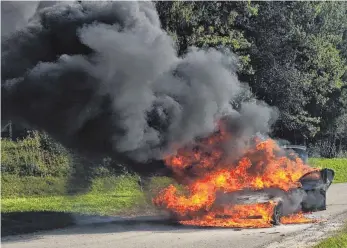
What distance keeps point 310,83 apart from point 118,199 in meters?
16.2

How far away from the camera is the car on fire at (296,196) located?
13875 mm

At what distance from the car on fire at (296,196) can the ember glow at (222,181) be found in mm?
139

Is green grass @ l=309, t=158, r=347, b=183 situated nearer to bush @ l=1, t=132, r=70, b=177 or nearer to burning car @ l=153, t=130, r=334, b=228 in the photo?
bush @ l=1, t=132, r=70, b=177

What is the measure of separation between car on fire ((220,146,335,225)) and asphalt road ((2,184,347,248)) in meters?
0.73

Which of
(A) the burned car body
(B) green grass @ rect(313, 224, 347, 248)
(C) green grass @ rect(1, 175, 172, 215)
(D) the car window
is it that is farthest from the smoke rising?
(B) green grass @ rect(313, 224, 347, 248)

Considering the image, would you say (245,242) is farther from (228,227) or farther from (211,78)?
(211,78)

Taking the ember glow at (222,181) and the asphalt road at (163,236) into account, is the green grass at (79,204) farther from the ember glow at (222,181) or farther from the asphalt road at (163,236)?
the ember glow at (222,181)

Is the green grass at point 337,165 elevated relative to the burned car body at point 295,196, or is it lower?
elevated

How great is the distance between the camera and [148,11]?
13.6 metres

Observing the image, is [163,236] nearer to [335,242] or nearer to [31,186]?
[335,242]

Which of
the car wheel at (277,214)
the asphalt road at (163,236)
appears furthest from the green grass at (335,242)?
the car wheel at (277,214)

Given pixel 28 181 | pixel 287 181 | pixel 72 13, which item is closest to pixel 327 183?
pixel 287 181

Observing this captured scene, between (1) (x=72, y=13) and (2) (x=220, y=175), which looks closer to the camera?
(1) (x=72, y=13)

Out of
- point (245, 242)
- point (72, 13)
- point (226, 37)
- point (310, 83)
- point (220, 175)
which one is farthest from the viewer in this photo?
point (310, 83)
